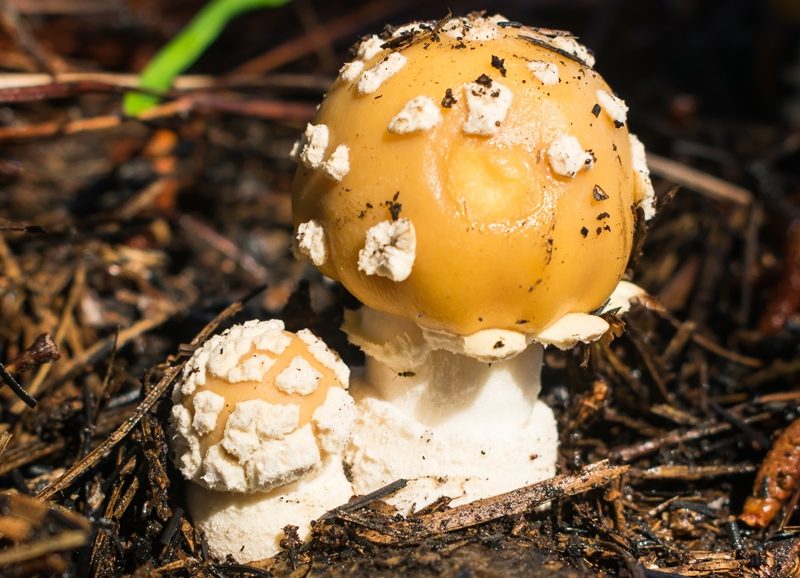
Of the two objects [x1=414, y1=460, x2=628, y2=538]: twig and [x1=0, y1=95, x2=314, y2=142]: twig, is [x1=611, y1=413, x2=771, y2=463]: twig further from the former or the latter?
[x1=0, y1=95, x2=314, y2=142]: twig

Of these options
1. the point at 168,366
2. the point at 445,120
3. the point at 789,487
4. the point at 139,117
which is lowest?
the point at 789,487

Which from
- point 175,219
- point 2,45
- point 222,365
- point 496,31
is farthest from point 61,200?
point 496,31

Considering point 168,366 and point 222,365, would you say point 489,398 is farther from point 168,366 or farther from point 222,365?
point 168,366

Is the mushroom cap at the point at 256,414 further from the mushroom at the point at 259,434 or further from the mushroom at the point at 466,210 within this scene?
the mushroom at the point at 466,210

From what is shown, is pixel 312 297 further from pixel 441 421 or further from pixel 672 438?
pixel 672 438

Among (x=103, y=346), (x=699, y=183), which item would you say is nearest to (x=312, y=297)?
(x=103, y=346)
